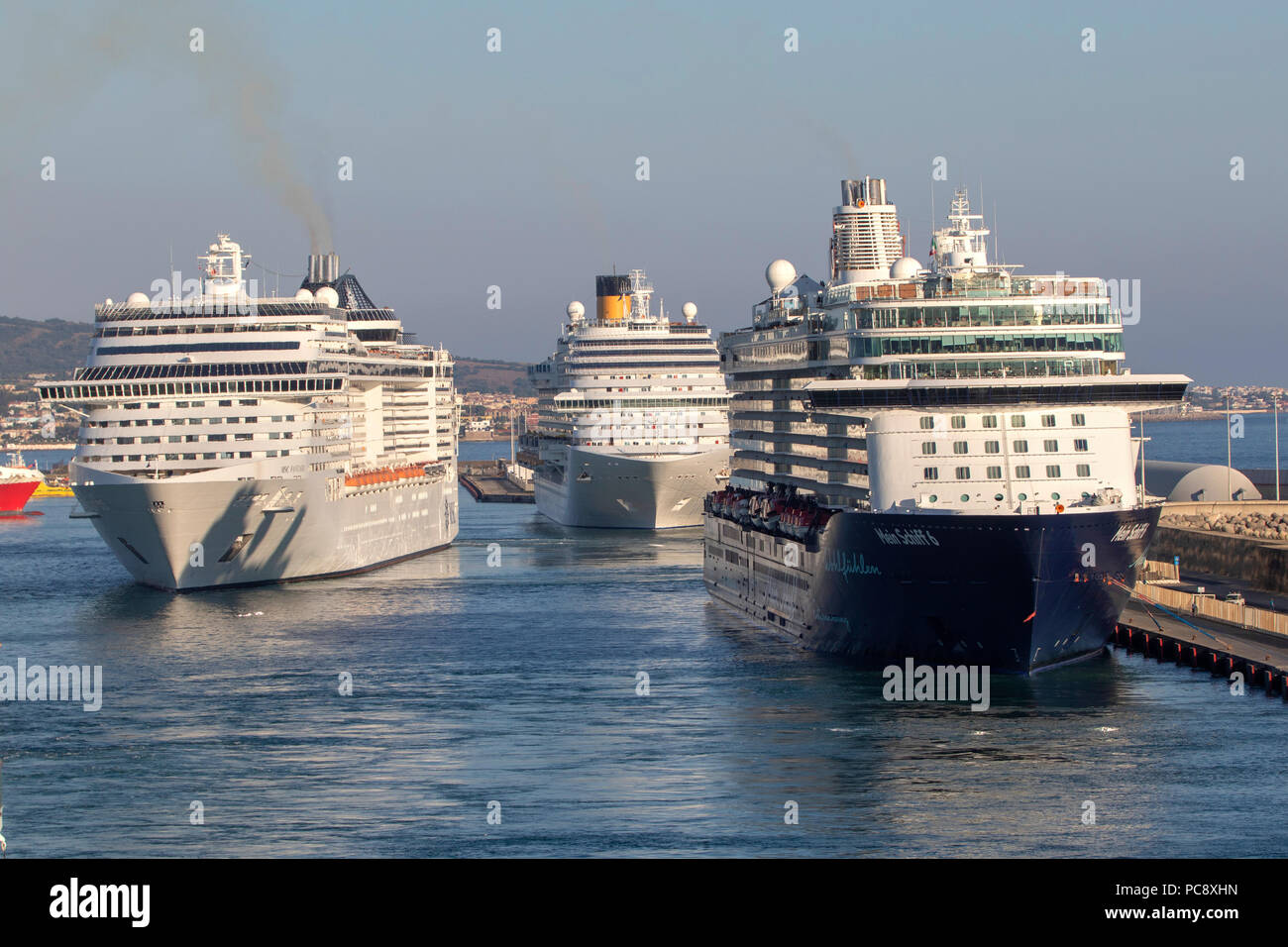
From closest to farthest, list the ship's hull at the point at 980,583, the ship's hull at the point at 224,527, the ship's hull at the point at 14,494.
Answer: the ship's hull at the point at 980,583 → the ship's hull at the point at 224,527 → the ship's hull at the point at 14,494

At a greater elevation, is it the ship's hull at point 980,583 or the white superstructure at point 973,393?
the white superstructure at point 973,393

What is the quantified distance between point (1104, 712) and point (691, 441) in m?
55.6

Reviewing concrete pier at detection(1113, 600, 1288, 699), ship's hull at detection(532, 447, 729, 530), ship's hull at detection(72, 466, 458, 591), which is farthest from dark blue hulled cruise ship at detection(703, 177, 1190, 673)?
ship's hull at detection(532, 447, 729, 530)

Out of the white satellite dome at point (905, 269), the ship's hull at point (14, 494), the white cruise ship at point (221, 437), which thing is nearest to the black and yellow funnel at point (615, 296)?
the white cruise ship at point (221, 437)

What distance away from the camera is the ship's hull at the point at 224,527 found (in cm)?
5525

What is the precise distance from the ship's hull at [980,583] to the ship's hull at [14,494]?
92.7m

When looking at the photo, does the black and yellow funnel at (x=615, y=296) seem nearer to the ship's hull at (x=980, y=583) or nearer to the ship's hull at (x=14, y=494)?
the ship's hull at (x=14, y=494)

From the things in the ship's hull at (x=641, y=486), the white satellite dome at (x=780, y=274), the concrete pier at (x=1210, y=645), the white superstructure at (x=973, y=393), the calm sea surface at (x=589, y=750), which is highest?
the white satellite dome at (x=780, y=274)

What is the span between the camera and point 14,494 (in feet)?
390

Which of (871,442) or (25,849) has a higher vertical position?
(871,442)

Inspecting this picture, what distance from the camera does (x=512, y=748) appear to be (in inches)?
1228

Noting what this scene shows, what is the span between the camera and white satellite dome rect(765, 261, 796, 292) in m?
58.4
